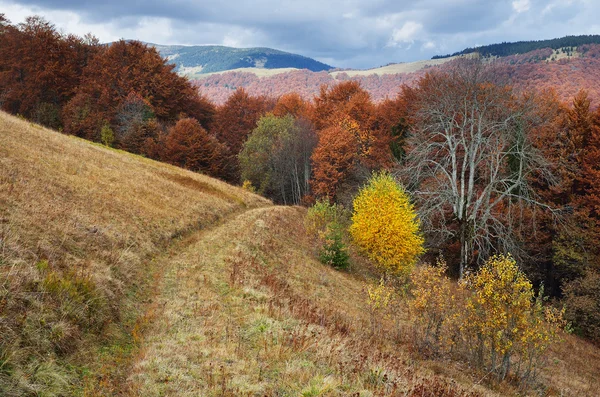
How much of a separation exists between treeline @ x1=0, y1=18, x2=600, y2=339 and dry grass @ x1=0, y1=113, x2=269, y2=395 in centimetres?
1776

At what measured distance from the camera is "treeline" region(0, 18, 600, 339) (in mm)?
26578

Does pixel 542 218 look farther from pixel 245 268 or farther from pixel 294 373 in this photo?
pixel 294 373

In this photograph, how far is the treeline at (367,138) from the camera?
87.2ft

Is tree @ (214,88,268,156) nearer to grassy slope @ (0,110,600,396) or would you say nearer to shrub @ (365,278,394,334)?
grassy slope @ (0,110,600,396)

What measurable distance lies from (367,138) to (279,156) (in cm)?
1311

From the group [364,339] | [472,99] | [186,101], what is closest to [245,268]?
[364,339]

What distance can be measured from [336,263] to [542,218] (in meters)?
20.2

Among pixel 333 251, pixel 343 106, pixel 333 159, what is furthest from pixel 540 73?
pixel 333 251

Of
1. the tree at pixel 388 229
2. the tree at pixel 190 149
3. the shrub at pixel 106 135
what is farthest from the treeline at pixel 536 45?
the tree at pixel 388 229

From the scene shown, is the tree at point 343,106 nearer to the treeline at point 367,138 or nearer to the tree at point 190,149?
the treeline at point 367,138

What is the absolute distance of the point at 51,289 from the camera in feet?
24.7

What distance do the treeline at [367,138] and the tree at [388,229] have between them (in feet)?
14.9

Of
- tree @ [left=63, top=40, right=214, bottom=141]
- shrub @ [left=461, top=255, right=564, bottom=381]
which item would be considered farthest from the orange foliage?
shrub @ [left=461, top=255, right=564, bottom=381]

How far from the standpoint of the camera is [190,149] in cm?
5100
